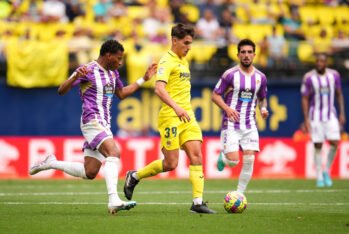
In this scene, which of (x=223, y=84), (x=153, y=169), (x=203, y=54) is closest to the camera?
(x=153, y=169)

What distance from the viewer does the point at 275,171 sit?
68.2 ft

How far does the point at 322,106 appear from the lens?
17875 mm

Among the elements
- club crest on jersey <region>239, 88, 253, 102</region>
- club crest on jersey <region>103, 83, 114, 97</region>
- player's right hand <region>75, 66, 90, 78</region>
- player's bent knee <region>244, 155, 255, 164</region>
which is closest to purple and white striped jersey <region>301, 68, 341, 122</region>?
club crest on jersey <region>239, 88, 253, 102</region>

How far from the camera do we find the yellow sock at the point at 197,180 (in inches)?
435

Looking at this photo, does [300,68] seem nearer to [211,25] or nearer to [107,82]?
[211,25]

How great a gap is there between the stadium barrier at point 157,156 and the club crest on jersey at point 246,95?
722 centimetres

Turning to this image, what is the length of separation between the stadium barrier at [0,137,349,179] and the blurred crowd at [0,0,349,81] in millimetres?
2240

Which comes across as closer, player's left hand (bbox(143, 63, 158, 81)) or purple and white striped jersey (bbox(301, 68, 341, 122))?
player's left hand (bbox(143, 63, 158, 81))

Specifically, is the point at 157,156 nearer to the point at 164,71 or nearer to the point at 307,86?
the point at 307,86

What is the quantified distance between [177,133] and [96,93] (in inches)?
45.0

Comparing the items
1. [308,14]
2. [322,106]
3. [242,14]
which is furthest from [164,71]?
[308,14]

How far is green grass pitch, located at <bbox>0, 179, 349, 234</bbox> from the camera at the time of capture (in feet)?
31.1

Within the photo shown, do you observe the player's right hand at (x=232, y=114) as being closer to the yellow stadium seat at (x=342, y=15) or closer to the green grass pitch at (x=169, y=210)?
the green grass pitch at (x=169, y=210)

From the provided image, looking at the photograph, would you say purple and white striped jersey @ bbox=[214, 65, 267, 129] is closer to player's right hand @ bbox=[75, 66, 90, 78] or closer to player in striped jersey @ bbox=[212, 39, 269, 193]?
player in striped jersey @ bbox=[212, 39, 269, 193]
